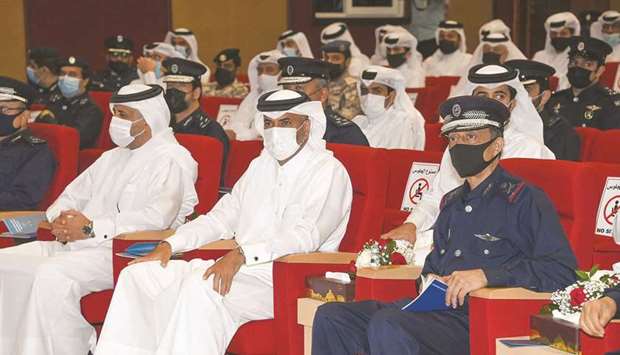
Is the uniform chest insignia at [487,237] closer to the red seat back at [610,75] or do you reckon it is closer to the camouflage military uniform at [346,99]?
the camouflage military uniform at [346,99]

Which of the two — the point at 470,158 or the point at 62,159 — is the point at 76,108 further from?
the point at 470,158

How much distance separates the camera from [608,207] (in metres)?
5.08

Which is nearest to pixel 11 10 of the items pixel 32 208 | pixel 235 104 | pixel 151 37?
pixel 151 37

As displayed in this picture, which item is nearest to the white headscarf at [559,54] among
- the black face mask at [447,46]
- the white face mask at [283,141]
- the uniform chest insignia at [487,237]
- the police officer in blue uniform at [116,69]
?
the black face mask at [447,46]

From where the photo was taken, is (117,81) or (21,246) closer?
(21,246)

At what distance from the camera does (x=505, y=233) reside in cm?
457

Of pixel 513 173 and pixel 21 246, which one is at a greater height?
pixel 513 173

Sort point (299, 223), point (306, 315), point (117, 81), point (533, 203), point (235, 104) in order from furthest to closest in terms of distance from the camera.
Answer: point (117, 81), point (235, 104), point (299, 223), point (306, 315), point (533, 203)

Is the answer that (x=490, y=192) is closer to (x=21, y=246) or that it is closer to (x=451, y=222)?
(x=451, y=222)

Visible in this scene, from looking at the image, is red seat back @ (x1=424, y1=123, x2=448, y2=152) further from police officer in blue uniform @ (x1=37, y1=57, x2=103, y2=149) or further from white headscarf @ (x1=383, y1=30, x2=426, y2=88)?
white headscarf @ (x1=383, y1=30, x2=426, y2=88)

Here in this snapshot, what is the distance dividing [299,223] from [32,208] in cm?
219

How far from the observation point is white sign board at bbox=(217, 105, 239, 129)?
10323 millimetres

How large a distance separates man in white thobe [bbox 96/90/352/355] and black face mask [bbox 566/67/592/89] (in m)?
2.93

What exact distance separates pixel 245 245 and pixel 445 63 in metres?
8.70
